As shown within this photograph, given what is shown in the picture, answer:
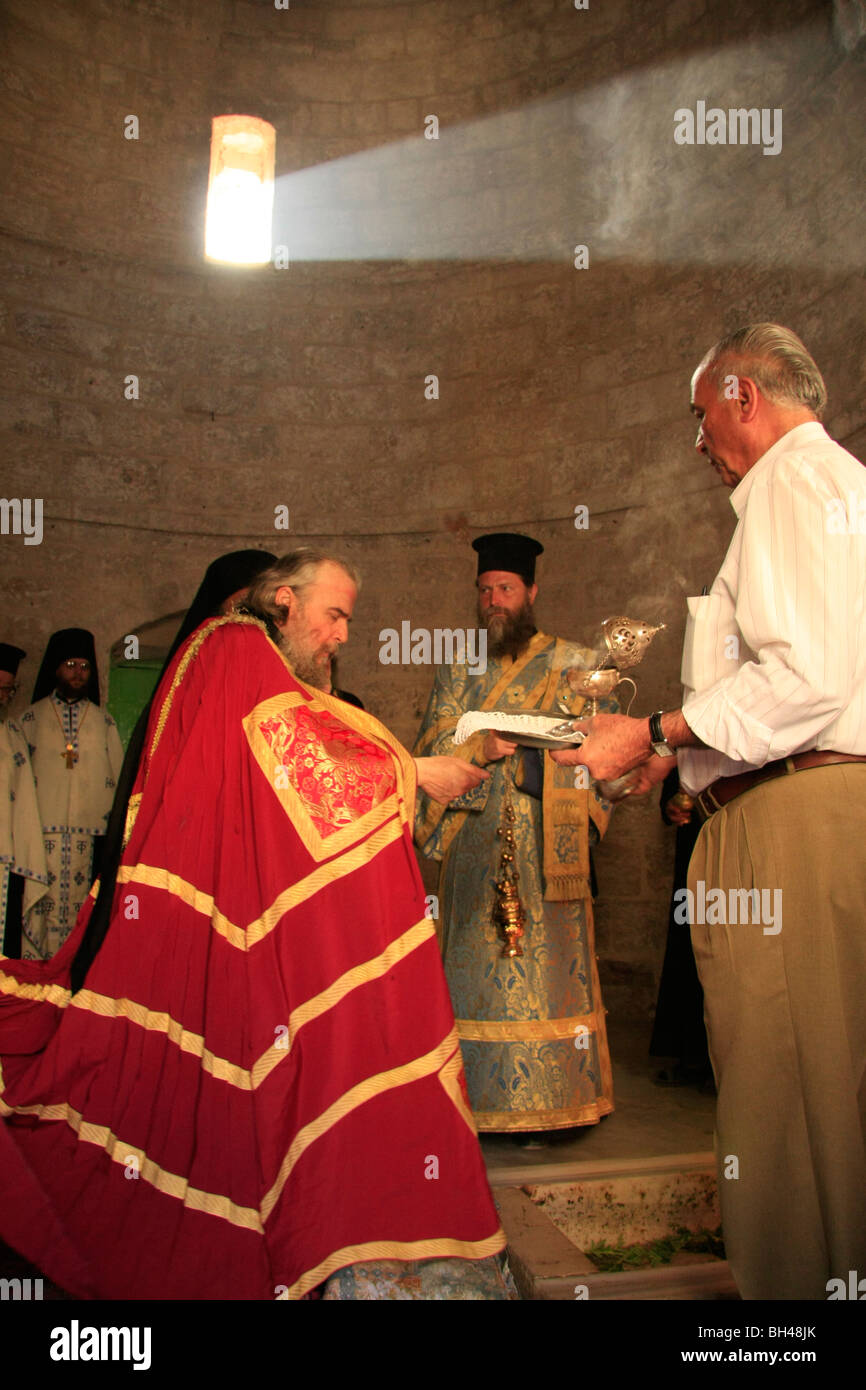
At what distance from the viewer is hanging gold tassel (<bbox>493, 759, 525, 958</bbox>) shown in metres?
4.11

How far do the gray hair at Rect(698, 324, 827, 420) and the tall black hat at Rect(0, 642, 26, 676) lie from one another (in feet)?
17.3

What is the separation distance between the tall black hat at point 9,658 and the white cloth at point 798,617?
5.26 meters

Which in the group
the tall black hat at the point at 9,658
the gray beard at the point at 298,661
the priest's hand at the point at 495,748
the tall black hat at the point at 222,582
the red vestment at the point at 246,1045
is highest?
the tall black hat at the point at 9,658

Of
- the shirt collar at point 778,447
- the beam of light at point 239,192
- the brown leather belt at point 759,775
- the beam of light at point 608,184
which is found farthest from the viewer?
the beam of light at point 239,192

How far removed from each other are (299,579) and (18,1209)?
6.21ft

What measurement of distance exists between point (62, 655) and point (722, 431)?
5.21 m

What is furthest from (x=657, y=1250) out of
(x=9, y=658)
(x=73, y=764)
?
(x=9, y=658)

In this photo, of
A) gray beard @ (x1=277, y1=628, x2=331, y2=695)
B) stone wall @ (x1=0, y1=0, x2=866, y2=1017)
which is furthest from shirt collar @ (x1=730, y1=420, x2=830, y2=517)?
stone wall @ (x1=0, y1=0, x2=866, y2=1017)

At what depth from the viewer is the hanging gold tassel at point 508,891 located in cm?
411

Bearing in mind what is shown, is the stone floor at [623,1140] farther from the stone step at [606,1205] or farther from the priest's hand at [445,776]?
the priest's hand at [445,776]

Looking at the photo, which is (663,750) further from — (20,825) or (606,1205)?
(20,825)

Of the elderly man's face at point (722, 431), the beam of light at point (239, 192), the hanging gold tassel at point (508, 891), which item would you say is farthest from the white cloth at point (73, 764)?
the elderly man's face at point (722, 431)

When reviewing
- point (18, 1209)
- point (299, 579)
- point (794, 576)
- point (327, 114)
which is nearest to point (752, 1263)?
point (794, 576)

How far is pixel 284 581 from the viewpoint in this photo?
348 centimetres
